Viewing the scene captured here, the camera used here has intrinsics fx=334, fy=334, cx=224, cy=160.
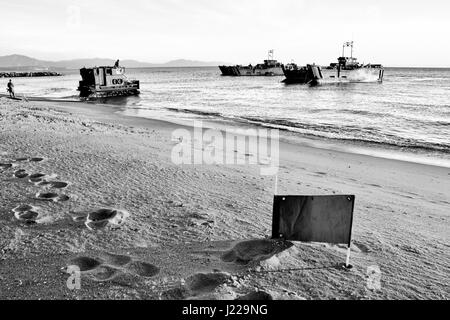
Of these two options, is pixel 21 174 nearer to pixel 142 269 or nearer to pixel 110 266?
pixel 110 266

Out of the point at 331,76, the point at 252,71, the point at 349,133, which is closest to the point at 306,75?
the point at 331,76

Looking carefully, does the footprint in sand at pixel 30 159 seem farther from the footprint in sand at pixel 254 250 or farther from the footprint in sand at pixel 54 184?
the footprint in sand at pixel 254 250

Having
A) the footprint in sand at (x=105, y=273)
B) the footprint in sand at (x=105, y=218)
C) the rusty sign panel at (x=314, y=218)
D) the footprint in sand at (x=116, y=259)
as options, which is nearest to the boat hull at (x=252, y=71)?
the footprint in sand at (x=105, y=218)

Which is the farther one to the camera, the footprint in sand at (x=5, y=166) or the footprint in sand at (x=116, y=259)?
the footprint in sand at (x=5, y=166)

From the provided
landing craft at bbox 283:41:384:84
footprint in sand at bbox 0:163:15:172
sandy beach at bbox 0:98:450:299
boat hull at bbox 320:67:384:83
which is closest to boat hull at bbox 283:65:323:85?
landing craft at bbox 283:41:384:84

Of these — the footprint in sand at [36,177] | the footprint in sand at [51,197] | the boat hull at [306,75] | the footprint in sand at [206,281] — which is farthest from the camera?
the boat hull at [306,75]

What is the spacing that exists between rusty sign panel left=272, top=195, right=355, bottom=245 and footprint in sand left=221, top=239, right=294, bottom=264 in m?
0.12

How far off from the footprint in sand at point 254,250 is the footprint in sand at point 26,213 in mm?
2695

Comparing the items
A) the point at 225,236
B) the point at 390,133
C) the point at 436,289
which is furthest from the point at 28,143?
the point at 390,133

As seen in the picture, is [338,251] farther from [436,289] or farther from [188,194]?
[188,194]

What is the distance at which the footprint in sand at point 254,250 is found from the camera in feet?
12.3

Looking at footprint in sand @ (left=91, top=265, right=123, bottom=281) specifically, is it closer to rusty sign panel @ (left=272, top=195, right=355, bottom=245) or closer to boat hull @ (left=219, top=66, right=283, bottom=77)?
rusty sign panel @ (left=272, top=195, right=355, bottom=245)
